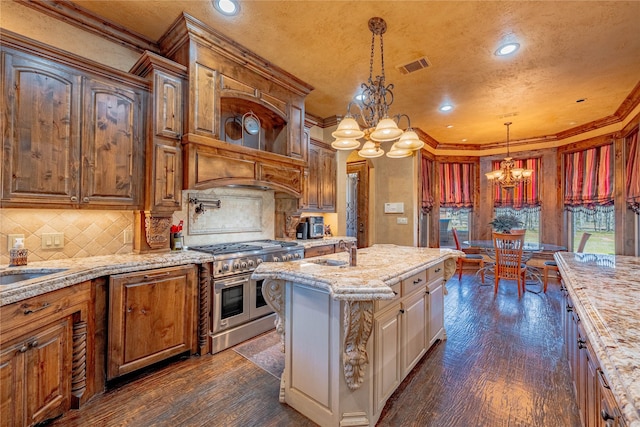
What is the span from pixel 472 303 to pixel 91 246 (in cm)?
469

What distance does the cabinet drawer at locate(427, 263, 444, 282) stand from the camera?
2461 millimetres

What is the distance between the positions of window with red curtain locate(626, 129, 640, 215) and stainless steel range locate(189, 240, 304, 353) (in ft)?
16.9

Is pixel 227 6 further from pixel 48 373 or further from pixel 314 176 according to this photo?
pixel 48 373

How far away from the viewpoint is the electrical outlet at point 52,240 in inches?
85.4

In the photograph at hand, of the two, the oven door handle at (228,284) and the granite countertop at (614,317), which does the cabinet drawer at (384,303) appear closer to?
the granite countertop at (614,317)

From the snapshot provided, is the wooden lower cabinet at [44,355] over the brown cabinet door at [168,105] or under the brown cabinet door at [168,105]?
under

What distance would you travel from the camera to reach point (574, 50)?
2836 mm

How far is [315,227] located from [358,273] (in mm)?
2486

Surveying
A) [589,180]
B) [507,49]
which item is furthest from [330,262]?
[589,180]

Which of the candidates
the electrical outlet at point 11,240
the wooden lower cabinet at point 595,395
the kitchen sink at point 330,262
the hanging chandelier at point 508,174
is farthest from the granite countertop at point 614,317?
the hanging chandelier at point 508,174

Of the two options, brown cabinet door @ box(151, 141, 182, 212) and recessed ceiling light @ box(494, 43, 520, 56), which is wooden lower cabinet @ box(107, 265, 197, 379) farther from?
recessed ceiling light @ box(494, 43, 520, 56)

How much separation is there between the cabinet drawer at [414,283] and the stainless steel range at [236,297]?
1.55 m

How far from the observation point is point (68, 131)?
2088 mm

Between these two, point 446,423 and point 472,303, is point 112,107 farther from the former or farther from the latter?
point 472,303
